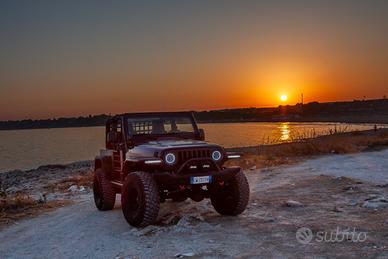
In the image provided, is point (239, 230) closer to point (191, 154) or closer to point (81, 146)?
point (191, 154)

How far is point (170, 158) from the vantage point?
28.2 feet

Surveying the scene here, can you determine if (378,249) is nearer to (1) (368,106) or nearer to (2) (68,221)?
(2) (68,221)

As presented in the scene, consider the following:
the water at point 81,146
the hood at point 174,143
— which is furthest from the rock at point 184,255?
the water at point 81,146

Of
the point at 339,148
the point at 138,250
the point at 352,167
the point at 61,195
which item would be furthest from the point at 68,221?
the point at 339,148

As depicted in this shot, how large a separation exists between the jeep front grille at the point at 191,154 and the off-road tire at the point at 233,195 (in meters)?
0.75

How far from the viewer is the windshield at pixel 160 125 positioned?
10305mm

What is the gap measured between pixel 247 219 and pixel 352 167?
26.7 feet

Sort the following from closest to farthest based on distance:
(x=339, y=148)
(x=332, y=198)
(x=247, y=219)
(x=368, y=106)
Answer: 1. (x=247, y=219)
2. (x=332, y=198)
3. (x=339, y=148)
4. (x=368, y=106)

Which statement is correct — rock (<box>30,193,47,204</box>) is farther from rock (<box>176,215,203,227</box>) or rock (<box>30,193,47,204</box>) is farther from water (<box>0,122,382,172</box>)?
water (<box>0,122,382,172</box>)

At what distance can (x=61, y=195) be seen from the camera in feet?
51.2

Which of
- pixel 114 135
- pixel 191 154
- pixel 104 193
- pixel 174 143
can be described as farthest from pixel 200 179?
pixel 104 193

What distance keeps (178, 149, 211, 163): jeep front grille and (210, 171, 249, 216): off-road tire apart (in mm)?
748

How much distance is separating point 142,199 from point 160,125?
2474mm

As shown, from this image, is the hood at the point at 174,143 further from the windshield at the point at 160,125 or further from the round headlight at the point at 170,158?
the windshield at the point at 160,125
